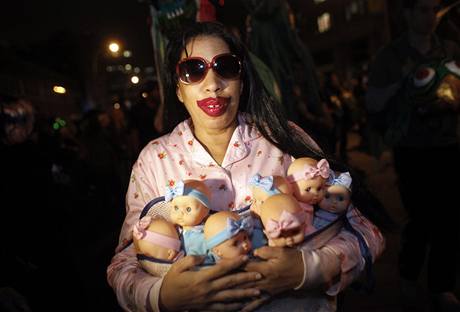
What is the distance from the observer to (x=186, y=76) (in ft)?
6.36

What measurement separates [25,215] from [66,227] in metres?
0.50

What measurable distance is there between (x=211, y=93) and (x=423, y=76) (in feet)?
6.11

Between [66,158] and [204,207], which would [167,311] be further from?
[66,158]

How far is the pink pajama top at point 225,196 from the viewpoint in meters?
1.55

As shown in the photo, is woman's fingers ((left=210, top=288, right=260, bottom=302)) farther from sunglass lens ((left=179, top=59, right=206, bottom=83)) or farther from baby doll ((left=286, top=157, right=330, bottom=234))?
sunglass lens ((left=179, top=59, right=206, bottom=83))

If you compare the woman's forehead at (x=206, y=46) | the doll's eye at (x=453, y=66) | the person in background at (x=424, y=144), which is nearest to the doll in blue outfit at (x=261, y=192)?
the woman's forehead at (x=206, y=46)

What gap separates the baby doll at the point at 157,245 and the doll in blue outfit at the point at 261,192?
31 cm

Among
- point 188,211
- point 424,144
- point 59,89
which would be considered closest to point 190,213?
point 188,211

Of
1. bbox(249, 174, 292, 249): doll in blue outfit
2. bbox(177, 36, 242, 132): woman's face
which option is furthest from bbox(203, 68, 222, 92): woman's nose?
bbox(249, 174, 292, 249): doll in blue outfit

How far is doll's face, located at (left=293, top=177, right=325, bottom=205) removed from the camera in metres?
1.67

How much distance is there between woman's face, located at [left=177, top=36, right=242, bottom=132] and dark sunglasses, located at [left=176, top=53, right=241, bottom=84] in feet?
0.06

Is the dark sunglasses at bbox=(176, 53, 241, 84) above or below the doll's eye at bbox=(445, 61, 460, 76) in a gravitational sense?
above

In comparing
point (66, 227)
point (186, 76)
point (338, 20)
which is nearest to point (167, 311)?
point (186, 76)

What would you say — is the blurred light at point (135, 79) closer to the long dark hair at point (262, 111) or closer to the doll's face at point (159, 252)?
the long dark hair at point (262, 111)
